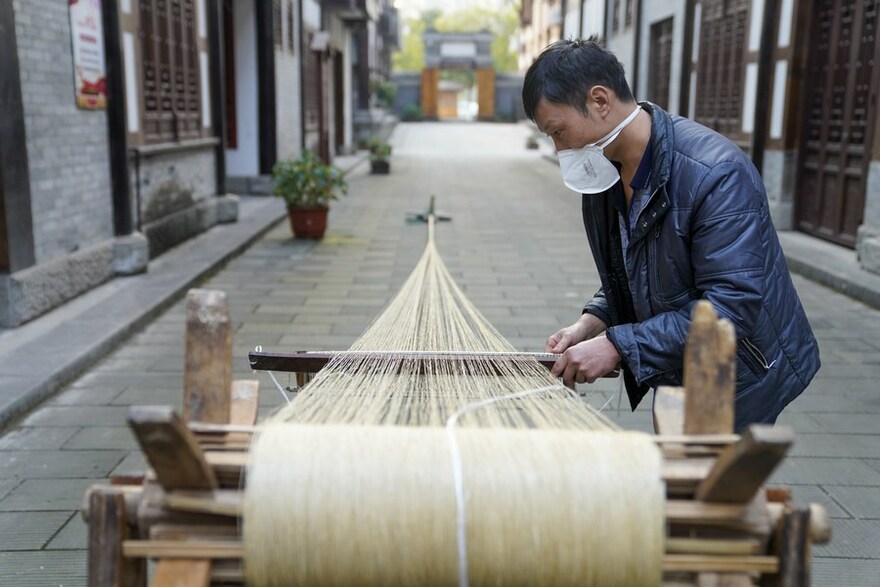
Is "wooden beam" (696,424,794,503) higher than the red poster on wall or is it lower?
lower

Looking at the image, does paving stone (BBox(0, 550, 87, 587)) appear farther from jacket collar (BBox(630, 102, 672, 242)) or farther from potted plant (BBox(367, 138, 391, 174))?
potted plant (BBox(367, 138, 391, 174))

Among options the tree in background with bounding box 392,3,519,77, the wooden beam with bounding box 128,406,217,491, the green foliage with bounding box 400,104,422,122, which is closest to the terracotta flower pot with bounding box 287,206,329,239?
the wooden beam with bounding box 128,406,217,491

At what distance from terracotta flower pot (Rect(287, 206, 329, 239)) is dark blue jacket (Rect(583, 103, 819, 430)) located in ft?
23.6

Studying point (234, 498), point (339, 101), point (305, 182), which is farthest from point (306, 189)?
point (339, 101)

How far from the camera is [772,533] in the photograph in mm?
1177

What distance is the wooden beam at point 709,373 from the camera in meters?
1.21

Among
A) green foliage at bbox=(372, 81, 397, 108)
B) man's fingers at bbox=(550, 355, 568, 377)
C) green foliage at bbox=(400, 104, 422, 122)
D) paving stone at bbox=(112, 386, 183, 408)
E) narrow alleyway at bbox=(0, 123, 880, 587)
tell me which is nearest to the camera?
man's fingers at bbox=(550, 355, 568, 377)

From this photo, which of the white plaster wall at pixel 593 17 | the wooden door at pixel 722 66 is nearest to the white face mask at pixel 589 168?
the wooden door at pixel 722 66

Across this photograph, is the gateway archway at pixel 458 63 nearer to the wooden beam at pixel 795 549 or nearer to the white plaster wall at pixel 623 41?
the white plaster wall at pixel 623 41

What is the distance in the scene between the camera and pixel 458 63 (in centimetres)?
4675

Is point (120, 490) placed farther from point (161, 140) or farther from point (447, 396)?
point (161, 140)

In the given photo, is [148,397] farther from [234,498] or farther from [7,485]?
[234,498]

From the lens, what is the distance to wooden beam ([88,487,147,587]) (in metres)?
1.20

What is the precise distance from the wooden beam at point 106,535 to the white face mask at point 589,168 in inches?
46.0
